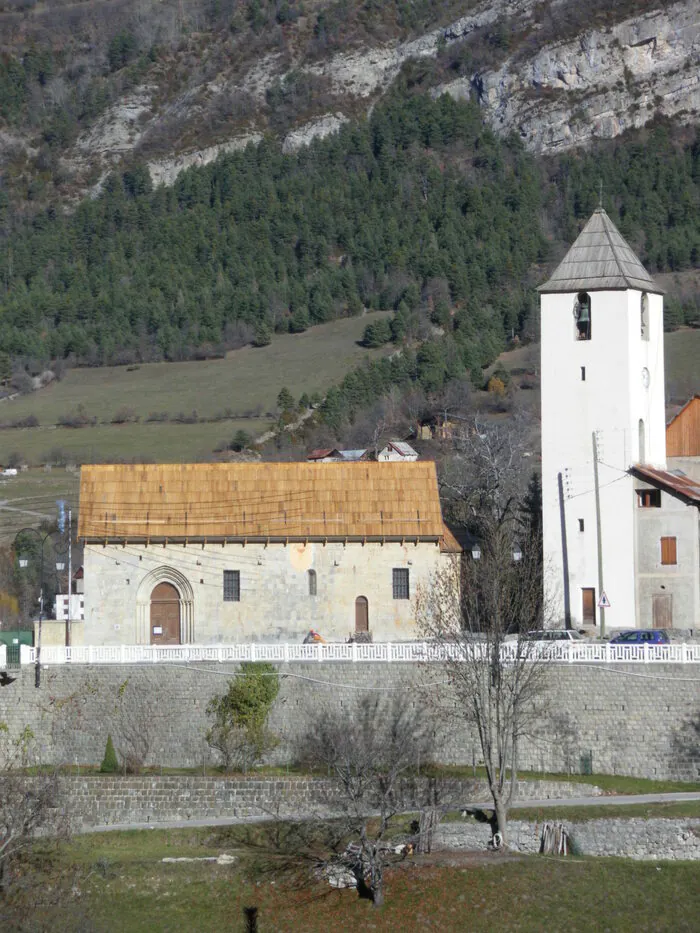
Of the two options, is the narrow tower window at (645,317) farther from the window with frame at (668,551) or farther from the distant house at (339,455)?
the distant house at (339,455)

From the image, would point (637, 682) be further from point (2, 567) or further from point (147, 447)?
point (147, 447)

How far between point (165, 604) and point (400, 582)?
276 inches

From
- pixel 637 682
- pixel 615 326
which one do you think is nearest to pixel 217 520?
pixel 615 326

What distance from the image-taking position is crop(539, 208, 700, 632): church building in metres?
50.4

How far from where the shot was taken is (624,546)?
50812 mm

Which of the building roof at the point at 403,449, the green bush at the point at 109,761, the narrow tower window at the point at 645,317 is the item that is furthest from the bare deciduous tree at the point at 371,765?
the building roof at the point at 403,449

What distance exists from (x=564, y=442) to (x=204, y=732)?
15821 mm

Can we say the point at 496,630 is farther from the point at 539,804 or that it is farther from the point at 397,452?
the point at 397,452

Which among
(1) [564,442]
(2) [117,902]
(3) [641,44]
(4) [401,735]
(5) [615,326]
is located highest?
(3) [641,44]

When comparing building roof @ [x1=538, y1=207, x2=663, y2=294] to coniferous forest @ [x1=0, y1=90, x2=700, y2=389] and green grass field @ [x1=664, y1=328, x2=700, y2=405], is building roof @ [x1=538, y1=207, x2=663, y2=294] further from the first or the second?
coniferous forest @ [x1=0, y1=90, x2=700, y2=389]

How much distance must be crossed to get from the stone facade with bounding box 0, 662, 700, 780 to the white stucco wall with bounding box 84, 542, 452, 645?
317 inches

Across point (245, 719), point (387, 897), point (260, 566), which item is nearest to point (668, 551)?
point (260, 566)

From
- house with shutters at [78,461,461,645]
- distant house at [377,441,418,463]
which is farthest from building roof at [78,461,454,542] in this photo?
distant house at [377,441,418,463]

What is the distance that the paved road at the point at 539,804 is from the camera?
1422 inches
